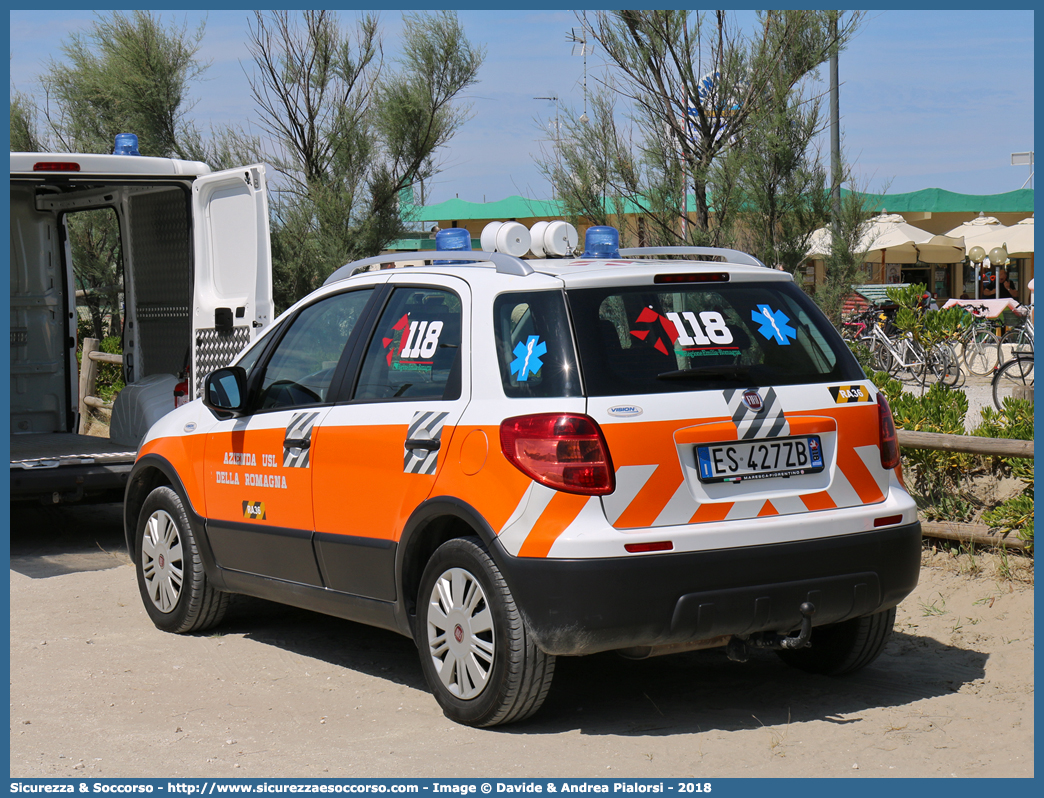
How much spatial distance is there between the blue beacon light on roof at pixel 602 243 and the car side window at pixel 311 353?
3.29 ft

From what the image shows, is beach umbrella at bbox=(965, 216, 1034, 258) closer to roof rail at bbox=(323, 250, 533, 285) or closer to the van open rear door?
the van open rear door

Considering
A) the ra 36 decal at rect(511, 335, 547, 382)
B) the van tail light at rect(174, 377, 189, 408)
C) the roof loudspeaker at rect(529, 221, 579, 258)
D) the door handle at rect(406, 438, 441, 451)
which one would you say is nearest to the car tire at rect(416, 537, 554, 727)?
the door handle at rect(406, 438, 441, 451)

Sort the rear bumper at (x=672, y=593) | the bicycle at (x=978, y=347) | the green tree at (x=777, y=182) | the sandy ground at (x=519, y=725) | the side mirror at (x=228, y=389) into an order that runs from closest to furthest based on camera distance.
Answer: the rear bumper at (x=672, y=593) → the sandy ground at (x=519, y=725) → the side mirror at (x=228, y=389) → the green tree at (x=777, y=182) → the bicycle at (x=978, y=347)

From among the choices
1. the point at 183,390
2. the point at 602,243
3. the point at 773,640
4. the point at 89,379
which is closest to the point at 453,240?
the point at 602,243

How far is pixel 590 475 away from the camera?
165 inches

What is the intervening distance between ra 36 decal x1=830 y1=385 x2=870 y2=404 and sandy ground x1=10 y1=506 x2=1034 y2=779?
123 centimetres

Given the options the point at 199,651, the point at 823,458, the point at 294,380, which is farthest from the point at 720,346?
the point at 199,651

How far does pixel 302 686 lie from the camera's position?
5359mm

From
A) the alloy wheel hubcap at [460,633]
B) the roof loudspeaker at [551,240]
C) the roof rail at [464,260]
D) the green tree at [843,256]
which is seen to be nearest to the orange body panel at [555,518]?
the alloy wheel hubcap at [460,633]

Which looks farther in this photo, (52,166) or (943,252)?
(943,252)

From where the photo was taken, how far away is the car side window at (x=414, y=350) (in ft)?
15.6

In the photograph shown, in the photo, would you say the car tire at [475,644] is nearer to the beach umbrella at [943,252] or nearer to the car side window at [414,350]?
the car side window at [414,350]

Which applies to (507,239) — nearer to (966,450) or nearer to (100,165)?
(966,450)

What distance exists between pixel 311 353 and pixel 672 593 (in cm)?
228
